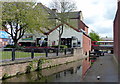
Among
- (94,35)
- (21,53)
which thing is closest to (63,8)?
(21,53)

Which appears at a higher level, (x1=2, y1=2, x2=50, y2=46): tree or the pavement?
(x1=2, y1=2, x2=50, y2=46): tree

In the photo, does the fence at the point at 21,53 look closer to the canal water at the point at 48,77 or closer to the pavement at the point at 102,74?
the canal water at the point at 48,77

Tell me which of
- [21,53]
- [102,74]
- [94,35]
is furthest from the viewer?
[94,35]

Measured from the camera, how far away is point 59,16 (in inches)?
1396

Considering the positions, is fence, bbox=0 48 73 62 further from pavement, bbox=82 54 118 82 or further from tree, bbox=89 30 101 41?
tree, bbox=89 30 101 41

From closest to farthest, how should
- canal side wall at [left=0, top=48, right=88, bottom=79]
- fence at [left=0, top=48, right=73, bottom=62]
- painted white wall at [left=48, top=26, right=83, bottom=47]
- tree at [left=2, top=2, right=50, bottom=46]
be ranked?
canal side wall at [left=0, top=48, right=88, bottom=79] < fence at [left=0, top=48, right=73, bottom=62] < tree at [left=2, top=2, right=50, bottom=46] < painted white wall at [left=48, top=26, right=83, bottom=47]

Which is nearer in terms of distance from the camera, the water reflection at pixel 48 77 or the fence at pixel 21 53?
the water reflection at pixel 48 77

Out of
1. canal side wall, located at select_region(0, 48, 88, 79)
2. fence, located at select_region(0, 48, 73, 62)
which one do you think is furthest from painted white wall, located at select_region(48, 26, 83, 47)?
canal side wall, located at select_region(0, 48, 88, 79)

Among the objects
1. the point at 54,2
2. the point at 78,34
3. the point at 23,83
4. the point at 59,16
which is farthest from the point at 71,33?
the point at 23,83

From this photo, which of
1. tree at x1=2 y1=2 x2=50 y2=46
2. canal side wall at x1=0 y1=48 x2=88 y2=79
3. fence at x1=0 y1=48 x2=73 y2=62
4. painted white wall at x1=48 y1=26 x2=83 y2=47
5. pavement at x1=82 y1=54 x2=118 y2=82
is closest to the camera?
pavement at x1=82 y1=54 x2=118 y2=82

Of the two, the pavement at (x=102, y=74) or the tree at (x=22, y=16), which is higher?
the tree at (x=22, y=16)

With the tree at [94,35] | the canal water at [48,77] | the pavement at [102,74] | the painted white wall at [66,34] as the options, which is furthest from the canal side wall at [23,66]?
the tree at [94,35]

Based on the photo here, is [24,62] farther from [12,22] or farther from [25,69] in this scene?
[12,22]

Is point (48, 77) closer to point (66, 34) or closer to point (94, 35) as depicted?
point (66, 34)
